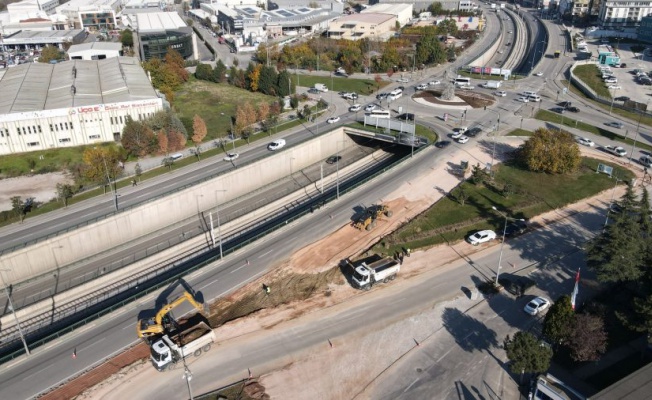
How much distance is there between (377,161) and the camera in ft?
281

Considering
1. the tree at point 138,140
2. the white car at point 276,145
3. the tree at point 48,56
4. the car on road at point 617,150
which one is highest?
the tree at point 48,56

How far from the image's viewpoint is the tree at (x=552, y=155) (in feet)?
228

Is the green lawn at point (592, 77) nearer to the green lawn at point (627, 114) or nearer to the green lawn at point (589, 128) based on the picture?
the green lawn at point (627, 114)

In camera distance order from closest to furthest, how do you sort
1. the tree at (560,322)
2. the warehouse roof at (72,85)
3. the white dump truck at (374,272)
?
the tree at (560,322), the white dump truck at (374,272), the warehouse roof at (72,85)

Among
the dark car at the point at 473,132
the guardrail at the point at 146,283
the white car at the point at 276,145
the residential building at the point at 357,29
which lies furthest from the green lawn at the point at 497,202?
the residential building at the point at 357,29

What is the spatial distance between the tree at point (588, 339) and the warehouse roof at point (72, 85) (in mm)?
76393

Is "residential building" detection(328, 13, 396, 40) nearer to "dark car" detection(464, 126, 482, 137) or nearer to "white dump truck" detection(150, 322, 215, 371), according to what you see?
"dark car" detection(464, 126, 482, 137)

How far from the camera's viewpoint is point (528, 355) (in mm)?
35781

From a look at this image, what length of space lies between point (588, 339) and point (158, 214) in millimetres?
50584

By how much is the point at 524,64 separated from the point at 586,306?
11511 cm

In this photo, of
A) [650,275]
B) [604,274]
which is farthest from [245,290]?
[650,275]

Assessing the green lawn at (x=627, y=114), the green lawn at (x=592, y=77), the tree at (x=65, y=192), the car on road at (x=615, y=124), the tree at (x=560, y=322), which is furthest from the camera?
the green lawn at (x=592, y=77)

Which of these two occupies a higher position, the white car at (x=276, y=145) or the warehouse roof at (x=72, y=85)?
the warehouse roof at (x=72, y=85)

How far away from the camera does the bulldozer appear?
5878 cm
